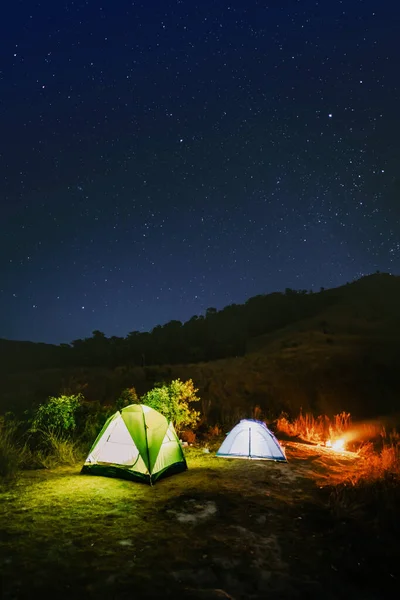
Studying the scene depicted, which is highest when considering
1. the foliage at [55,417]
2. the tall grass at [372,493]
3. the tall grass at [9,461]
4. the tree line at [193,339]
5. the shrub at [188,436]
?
the tree line at [193,339]

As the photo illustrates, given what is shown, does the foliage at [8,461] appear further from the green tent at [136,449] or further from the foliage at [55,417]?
the foliage at [55,417]

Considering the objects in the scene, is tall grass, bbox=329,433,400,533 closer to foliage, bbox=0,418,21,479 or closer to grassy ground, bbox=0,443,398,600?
grassy ground, bbox=0,443,398,600

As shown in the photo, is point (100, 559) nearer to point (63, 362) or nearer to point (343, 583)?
point (343, 583)

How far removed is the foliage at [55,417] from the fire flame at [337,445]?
6.80 metres

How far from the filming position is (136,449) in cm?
885

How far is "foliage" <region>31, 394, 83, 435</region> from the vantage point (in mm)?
10758

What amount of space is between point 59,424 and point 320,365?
15988 mm

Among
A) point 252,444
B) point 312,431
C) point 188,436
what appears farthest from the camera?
point 312,431

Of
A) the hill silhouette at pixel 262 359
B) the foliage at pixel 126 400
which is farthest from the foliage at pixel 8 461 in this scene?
the hill silhouette at pixel 262 359

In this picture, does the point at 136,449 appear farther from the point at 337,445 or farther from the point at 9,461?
the point at 337,445

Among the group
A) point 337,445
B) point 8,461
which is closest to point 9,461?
point 8,461

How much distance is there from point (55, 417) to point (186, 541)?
20.4ft

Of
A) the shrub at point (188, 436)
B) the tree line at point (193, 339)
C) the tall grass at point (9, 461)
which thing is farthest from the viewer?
the tree line at point (193, 339)

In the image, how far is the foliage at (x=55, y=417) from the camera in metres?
10.8
